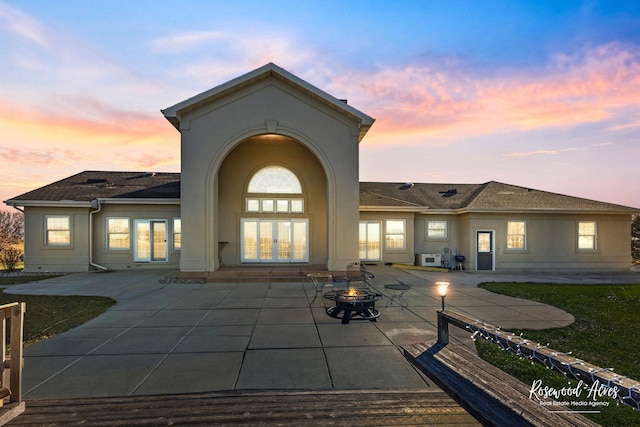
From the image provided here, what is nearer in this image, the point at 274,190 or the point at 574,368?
the point at 574,368

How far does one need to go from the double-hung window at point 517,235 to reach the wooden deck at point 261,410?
54.9ft

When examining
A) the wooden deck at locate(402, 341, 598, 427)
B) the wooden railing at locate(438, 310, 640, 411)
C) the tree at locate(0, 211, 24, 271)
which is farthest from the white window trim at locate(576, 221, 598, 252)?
the tree at locate(0, 211, 24, 271)

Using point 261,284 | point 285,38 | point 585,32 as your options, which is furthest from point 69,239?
point 585,32

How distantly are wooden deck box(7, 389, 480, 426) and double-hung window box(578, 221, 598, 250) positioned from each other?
1967 centimetres

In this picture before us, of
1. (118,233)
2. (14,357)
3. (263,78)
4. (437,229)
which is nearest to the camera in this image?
(14,357)

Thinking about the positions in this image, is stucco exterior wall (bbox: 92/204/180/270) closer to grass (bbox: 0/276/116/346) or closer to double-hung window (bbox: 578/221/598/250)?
grass (bbox: 0/276/116/346)

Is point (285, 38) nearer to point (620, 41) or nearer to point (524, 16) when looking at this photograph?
point (524, 16)

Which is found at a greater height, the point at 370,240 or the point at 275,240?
the point at 275,240

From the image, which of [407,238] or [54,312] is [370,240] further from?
[54,312]

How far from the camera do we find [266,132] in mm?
12906

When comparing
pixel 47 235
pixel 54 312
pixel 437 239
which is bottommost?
pixel 54 312

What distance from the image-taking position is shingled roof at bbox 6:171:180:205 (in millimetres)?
15742

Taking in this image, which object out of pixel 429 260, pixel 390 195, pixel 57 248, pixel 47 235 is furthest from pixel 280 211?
pixel 47 235

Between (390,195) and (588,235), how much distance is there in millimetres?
11729
